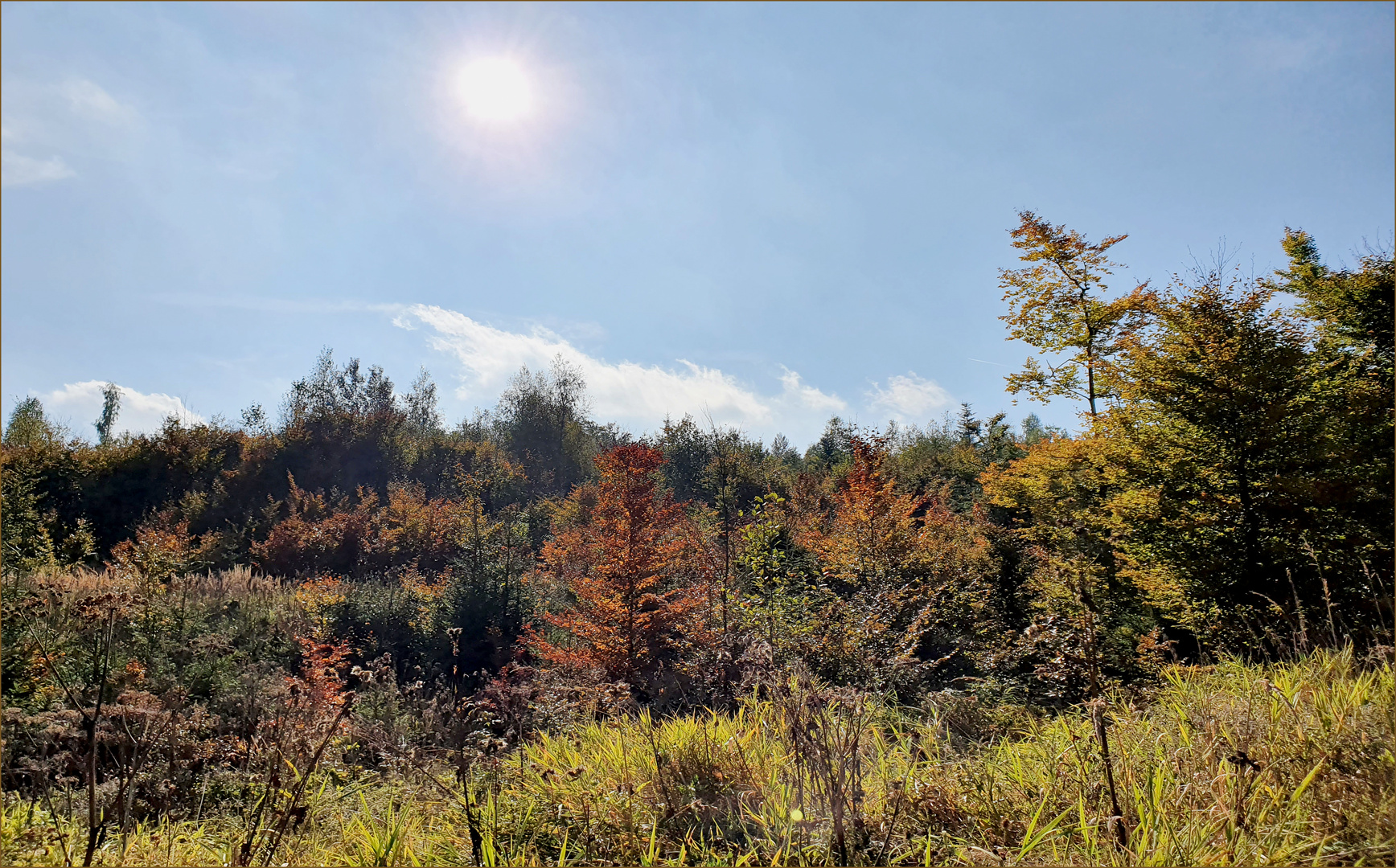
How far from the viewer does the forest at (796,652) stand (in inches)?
109

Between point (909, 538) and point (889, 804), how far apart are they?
9961 mm

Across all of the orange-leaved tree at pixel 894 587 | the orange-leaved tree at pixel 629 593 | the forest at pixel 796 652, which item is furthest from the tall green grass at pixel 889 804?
the orange-leaved tree at pixel 629 593

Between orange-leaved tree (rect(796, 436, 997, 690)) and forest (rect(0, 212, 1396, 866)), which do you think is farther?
orange-leaved tree (rect(796, 436, 997, 690))

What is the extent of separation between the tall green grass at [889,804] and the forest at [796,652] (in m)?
0.03

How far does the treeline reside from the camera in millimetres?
6605

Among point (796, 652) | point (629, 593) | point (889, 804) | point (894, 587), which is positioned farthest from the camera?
point (894, 587)

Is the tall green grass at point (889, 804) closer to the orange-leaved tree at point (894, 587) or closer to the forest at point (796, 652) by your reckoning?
the forest at point (796, 652)

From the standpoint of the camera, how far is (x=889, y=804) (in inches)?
113

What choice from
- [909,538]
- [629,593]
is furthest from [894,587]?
[629,593]

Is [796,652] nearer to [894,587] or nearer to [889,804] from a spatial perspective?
[894,587]

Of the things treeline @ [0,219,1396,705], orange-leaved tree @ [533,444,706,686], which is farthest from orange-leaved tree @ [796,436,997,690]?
orange-leaved tree @ [533,444,706,686]

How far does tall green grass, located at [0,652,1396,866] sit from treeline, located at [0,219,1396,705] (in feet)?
2.07

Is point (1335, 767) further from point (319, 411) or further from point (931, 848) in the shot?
point (319, 411)

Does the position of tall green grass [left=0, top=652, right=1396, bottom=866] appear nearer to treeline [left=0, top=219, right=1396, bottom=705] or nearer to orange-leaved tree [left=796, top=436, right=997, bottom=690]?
treeline [left=0, top=219, right=1396, bottom=705]
